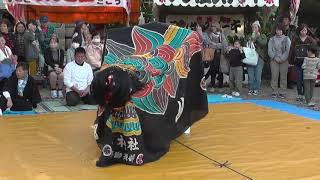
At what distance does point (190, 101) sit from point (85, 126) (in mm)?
1288

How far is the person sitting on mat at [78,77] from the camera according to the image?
6.97 meters

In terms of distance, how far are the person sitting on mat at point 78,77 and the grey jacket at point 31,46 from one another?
1.44 metres

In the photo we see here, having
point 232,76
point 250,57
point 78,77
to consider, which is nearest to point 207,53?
point 232,76

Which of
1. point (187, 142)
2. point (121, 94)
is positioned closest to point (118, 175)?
point (121, 94)

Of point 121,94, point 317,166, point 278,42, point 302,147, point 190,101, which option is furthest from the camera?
point 278,42

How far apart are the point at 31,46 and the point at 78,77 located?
1.65m

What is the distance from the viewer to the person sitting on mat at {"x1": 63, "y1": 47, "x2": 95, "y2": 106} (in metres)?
6.97

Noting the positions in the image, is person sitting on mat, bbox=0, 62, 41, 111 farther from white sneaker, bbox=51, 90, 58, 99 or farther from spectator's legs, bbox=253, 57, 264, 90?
spectator's legs, bbox=253, 57, 264, 90

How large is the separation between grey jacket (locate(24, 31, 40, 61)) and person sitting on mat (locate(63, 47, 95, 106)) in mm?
1444

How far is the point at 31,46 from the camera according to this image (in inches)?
323

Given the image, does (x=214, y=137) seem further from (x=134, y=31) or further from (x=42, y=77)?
(x=42, y=77)

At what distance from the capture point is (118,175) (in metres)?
3.69

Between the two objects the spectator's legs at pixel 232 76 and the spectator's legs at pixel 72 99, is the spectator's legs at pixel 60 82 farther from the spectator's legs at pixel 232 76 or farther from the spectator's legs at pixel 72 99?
the spectator's legs at pixel 232 76

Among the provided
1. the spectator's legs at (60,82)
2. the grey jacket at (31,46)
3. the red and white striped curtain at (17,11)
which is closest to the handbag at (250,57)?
the spectator's legs at (60,82)
